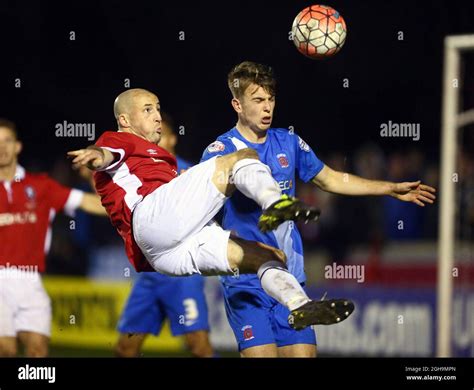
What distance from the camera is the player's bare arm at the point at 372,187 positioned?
718 cm

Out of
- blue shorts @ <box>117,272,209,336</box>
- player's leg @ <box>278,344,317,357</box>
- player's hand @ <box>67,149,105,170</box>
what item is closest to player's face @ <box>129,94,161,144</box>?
player's hand @ <box>67,149,105,170</box>

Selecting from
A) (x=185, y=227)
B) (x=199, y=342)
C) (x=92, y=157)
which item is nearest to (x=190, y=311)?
(x=199, y=342)

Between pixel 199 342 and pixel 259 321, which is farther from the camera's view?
pixel 199 342

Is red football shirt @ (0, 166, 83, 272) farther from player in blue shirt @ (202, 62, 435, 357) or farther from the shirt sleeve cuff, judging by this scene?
player in blue shirt @ (202, 62, 435, 357)

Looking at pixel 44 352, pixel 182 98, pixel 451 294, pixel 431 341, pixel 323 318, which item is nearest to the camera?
pixel 323 318

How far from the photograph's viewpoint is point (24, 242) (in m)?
9.05

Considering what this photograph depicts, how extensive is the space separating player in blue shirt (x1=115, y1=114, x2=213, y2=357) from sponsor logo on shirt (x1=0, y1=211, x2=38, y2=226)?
1077 millimetres

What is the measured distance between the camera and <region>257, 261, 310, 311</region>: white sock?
6.13 metres

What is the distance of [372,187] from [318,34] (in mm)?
1146

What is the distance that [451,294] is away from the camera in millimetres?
10305

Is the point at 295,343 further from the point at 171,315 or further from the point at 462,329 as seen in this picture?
the point at 462,329

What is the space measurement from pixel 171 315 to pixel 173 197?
9.46 ft

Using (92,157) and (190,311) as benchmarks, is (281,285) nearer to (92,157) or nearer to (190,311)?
(92,157)

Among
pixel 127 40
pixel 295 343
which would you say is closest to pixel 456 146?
pixel 295 343
